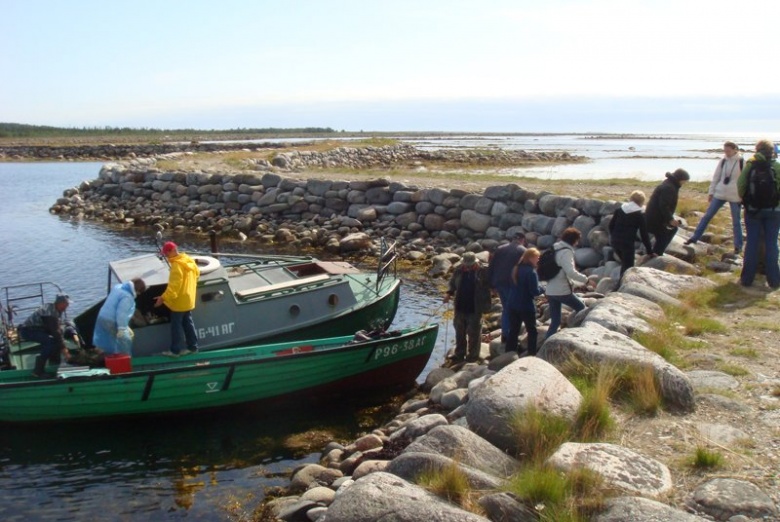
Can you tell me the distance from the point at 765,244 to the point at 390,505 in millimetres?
9100

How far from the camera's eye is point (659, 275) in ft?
40.1

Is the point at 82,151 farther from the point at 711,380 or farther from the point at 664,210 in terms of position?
the point at 711,380

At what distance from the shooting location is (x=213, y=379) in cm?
1100

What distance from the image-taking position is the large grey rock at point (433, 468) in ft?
19.5

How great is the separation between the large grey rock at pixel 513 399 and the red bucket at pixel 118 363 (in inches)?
227

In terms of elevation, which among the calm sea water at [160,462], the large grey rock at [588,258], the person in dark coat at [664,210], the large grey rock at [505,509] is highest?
the person in dark coat at [664,210]

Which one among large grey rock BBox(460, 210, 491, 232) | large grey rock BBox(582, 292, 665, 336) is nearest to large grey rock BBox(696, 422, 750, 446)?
large grey rock BBox(582, 292, 665, 336)

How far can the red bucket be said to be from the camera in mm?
10602

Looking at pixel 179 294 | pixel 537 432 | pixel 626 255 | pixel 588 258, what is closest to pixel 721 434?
pixel 537 432

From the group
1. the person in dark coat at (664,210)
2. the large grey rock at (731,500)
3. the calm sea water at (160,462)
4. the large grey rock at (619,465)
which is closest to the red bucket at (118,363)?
the calm sea water at (160,462)

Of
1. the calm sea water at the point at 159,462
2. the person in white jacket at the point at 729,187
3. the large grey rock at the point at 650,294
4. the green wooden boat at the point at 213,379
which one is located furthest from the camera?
the person in white jacket at the point at 729,187

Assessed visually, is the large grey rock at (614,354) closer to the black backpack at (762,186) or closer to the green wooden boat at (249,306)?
the black backpack at (762,186)

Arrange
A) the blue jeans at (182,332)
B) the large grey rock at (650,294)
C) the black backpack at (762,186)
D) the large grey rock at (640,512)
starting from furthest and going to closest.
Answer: the blue jeans at (182,332) → the black backpack at (762,186) → the large grey rock at (650,294) → the large grey rock at (640,512)

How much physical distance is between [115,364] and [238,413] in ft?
6.84
